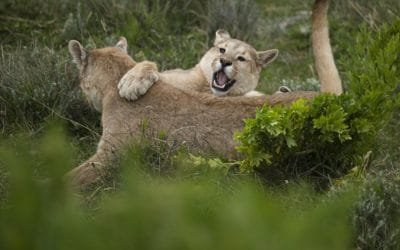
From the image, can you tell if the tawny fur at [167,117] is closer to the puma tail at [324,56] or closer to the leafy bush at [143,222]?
the puma tail at [324,56]

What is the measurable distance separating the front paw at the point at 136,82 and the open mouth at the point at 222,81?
1.16m

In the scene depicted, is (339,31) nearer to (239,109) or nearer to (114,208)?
(239,109)

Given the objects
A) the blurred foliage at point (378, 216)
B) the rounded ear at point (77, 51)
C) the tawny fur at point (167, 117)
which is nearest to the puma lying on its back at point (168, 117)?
the tawny fur at point (167, 117)

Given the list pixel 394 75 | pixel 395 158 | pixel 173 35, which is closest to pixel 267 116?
pixel 394 75

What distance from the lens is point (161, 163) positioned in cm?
531

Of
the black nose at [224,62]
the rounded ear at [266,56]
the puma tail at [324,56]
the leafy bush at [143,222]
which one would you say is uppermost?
the leafy bush at [143,222]

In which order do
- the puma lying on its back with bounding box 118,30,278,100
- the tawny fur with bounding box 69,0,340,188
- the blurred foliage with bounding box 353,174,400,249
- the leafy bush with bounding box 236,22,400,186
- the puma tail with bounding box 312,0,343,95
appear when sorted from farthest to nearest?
the puma lying on its back with bounding box 118,30,278,100 → the puma tail with bounding box 312,0,343,95 → the tawny fur with bounding box 69,0,340,188 → the leafy bush with bounding box 236,22,400,186 → the blurred foliage with bounding box 353,174,400,249

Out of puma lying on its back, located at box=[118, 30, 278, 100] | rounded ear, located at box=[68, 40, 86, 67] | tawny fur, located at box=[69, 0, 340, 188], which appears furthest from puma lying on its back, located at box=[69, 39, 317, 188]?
puma lying on its back, located at box=[118, 30, 278, 100]

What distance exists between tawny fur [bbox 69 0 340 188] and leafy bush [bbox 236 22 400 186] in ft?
0.99

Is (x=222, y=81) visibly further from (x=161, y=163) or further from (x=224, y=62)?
(x=161, y=163)

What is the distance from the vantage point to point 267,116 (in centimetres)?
495

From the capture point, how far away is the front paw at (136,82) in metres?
5.74

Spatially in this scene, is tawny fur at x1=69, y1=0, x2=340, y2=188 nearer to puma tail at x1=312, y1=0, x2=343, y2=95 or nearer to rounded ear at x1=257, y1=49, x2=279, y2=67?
puma tail at x1=312, y1=0, x2=343, y2=95

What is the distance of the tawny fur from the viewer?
215 inches
